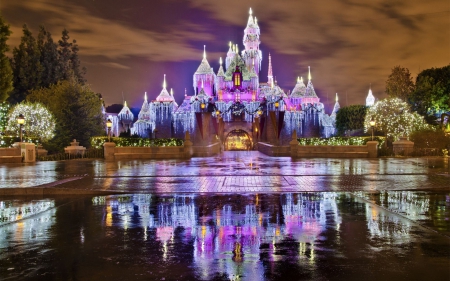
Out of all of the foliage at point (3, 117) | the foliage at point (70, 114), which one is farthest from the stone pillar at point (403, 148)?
the foliage at point (3, 117)

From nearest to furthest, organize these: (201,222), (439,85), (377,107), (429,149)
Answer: (201,222) < (429,149) < (377,107) < (439,85)

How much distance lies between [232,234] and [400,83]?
214ft

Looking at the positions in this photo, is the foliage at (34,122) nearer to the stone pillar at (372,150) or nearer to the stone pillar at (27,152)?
the stone pillar at (27,152)

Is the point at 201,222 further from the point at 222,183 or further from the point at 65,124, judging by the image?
the point at 65,124

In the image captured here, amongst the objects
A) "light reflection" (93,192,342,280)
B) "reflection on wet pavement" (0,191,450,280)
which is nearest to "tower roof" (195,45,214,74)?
"light reflection" (93,192,342,280)

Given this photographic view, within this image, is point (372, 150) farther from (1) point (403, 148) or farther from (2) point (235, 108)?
(2) point (235, 108)

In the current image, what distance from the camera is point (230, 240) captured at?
24.0 ft

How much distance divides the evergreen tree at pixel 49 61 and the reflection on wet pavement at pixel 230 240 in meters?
60.4

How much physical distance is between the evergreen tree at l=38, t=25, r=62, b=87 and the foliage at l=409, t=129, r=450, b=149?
5142 cm

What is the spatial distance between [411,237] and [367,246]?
1.11 meters

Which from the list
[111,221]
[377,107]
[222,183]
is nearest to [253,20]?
[377,107]

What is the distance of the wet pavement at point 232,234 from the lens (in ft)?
19.0

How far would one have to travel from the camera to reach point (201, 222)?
8.87m

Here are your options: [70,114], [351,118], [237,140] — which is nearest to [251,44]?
[237,140]
